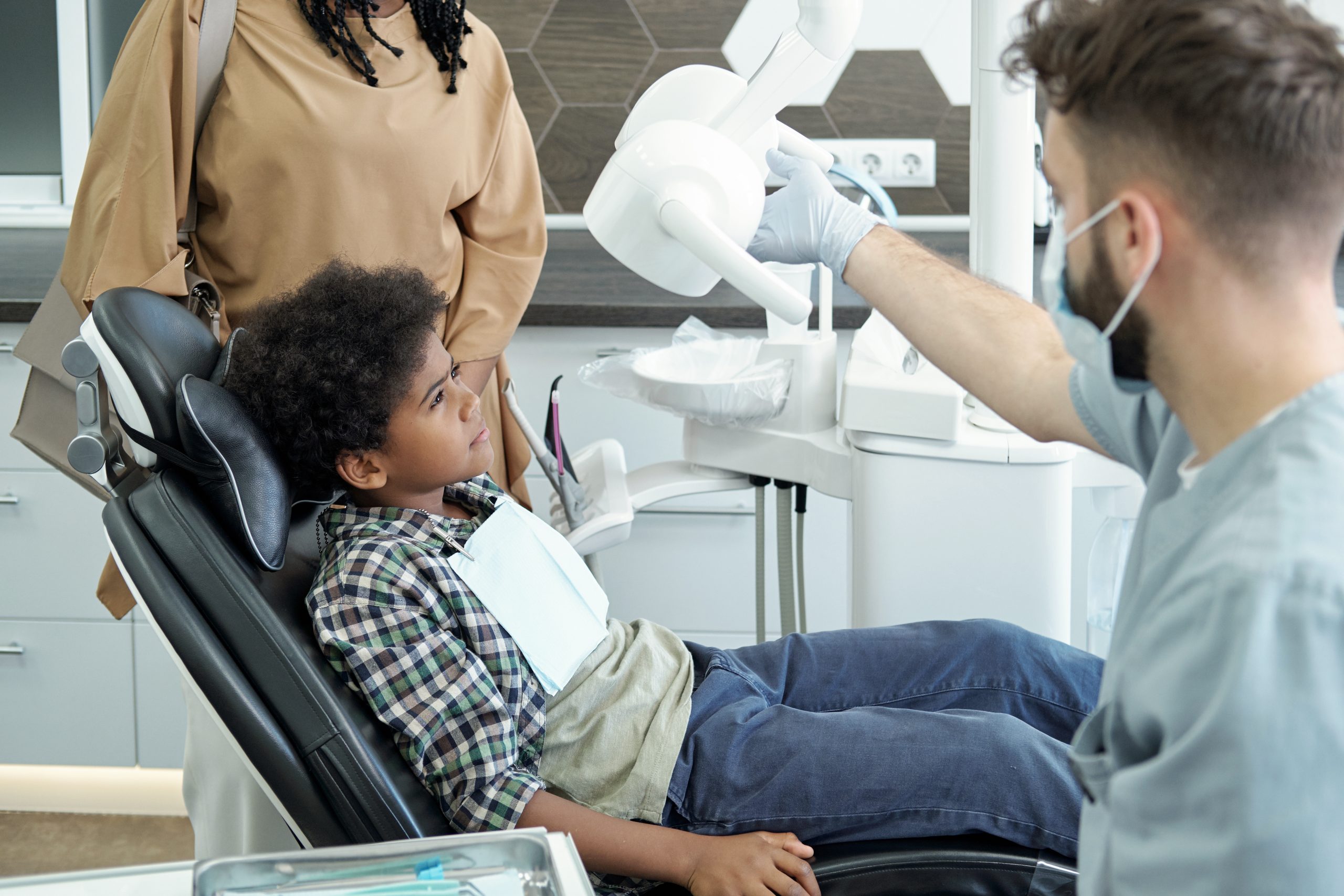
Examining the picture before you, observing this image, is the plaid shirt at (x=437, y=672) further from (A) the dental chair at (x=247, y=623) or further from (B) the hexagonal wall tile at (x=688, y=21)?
(B) the hexagonal wall tile at (x=688, y=21)

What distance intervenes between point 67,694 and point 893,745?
1759mm

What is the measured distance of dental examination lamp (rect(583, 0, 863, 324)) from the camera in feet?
3.52

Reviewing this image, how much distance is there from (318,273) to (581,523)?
2.00 ft

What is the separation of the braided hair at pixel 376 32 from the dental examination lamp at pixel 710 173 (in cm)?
47

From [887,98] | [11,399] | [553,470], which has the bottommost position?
[553,470]

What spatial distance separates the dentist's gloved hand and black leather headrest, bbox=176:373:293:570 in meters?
0.57

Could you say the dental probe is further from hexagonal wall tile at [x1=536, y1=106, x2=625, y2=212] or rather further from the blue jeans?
hexagonal wall tile at [x1=536, y1=106, x2=625, y2=212]

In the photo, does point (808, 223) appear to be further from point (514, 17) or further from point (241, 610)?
point (514, 17)

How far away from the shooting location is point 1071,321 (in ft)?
2.29

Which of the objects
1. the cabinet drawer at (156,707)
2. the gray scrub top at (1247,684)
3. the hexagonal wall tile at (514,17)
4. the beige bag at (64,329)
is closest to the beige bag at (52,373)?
the beige bag at (64,329)

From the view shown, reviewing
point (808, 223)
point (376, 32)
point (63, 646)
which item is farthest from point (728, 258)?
point (63, 646)

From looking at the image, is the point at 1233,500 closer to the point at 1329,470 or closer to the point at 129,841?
the point at 1329,470

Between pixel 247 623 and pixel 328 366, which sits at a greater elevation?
pixel 328 366

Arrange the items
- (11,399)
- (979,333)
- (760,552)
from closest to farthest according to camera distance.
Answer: (979,333) < (760,552) < (11,399)
